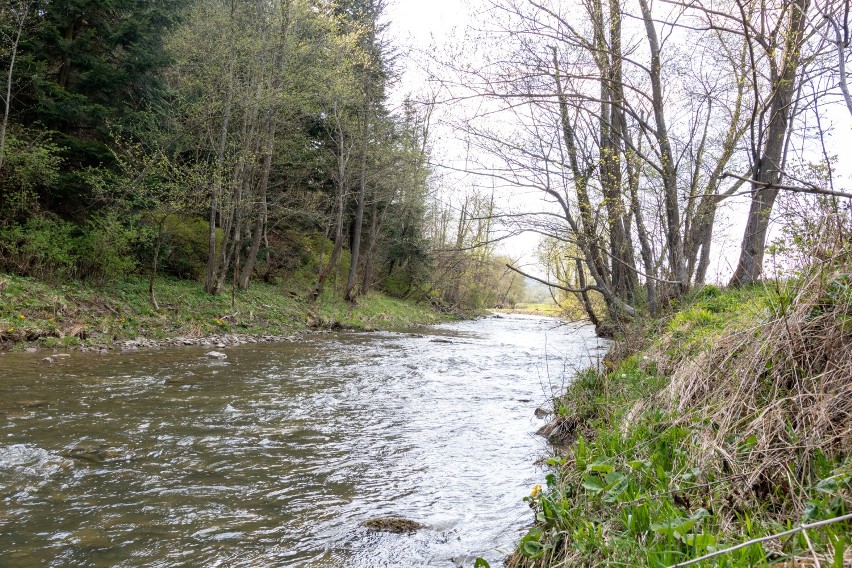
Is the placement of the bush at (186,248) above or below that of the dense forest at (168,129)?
below

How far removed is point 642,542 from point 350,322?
18.7 m

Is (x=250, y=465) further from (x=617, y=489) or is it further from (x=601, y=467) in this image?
(x=617, y=489)

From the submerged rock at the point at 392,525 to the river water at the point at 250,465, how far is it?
0.08 meters

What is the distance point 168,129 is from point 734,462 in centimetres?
1808

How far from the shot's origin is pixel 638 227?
9.93 metres

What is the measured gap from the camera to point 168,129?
1688 centimetres

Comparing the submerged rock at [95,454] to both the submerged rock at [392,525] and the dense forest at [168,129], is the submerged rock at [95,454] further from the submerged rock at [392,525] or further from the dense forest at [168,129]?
the dense forest at [168,129]

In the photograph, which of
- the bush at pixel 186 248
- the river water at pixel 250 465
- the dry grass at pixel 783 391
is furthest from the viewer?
the bush at pixel 186 248

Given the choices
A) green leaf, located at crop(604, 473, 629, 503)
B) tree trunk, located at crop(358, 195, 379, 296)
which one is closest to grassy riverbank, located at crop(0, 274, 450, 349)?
tree trunk, located at crop(358, 195, 379, 296)

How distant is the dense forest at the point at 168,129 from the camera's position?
13555 millimetres

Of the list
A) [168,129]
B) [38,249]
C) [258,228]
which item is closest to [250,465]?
[38,249]

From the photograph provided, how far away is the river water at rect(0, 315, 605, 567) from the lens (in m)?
3.66

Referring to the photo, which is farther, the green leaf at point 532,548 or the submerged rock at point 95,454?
the submerged rock at point 95,454

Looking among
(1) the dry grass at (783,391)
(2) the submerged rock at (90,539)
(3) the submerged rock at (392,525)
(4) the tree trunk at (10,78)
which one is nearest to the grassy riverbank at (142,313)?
(4) the tree trunk at (10,78)
